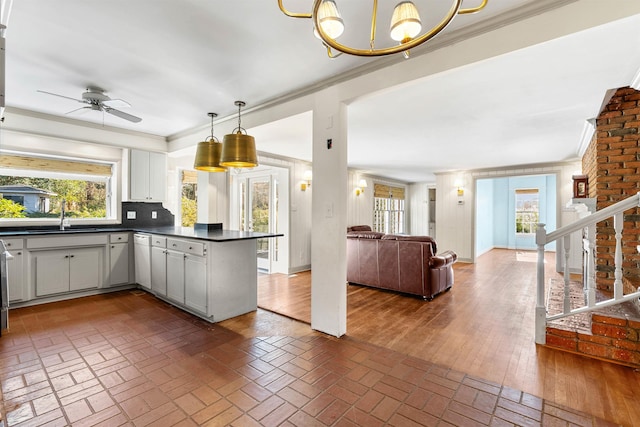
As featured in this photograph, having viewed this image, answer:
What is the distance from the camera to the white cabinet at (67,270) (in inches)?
152

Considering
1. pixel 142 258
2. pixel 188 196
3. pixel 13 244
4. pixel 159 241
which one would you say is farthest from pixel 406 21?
pixel 188 196

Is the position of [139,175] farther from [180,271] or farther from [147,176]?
[180,271]

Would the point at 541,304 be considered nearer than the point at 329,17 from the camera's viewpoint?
No

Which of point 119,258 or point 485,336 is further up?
point 119,258

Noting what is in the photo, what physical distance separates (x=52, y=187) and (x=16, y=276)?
141cm

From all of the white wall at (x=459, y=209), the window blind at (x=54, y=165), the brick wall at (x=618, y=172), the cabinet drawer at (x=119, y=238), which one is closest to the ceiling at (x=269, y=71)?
the brick wall at (x=618, y=172)

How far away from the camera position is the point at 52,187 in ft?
14.7

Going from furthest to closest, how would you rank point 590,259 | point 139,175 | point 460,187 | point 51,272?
1. point 460,187
2. point 139,175
3. point 51,272
4. point 590,259

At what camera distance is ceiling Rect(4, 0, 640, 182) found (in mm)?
2057

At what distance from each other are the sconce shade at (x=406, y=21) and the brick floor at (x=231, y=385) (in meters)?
2.02

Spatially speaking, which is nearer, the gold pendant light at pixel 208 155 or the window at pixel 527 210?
the gold pendant light at pixel 208 155

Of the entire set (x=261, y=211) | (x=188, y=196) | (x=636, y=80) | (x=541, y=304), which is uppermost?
(x=636, y=80)

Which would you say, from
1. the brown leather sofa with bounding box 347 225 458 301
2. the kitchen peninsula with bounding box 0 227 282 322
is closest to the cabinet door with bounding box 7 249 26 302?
the kitchen peninsula with bounding box 0 227 282 322

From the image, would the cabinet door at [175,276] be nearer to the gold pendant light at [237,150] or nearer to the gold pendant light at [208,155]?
the gold pendant light at [208,155]
